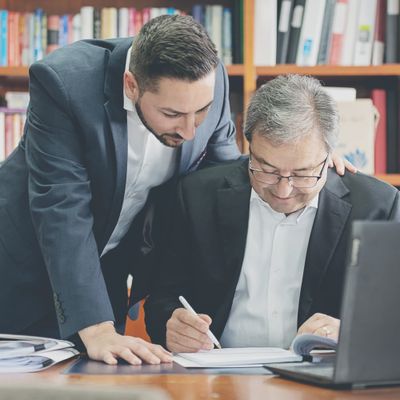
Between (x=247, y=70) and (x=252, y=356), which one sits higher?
(x=247, y=70)

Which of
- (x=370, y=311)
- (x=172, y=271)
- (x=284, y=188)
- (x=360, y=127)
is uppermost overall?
(x=360, y=127)

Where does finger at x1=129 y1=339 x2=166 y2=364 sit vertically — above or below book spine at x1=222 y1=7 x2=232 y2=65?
below

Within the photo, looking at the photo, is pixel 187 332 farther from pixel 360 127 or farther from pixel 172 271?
pixel 360 127

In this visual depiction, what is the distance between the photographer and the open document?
4.63ft

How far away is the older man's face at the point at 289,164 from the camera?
175 centimetres

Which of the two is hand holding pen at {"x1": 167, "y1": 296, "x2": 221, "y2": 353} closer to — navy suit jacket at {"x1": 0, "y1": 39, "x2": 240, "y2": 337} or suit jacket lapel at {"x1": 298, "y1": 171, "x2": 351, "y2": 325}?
navy suit jacket at {"x1": 0, "y1": 39, "x2": 240, "y2": 337}

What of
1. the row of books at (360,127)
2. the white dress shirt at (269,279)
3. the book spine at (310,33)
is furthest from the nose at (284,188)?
the book spine at (310,33)

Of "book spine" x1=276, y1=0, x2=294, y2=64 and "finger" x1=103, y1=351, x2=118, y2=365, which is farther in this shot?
"book spine" x1=276, y1=0, x2=294, y2=64

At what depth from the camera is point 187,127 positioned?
1.67m

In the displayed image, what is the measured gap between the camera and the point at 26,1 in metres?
3.30

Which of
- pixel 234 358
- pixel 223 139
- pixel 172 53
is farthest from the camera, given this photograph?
pixel 223 139

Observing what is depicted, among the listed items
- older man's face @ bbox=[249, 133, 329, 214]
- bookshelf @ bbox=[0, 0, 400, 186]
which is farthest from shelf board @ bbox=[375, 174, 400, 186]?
older man's face @ bbox=[249, 133, 329, 214]

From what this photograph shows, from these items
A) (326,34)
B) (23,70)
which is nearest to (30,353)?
(23,70)

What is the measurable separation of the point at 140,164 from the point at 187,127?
27cm
